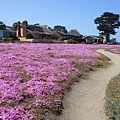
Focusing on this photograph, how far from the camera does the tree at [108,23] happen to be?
101 meters

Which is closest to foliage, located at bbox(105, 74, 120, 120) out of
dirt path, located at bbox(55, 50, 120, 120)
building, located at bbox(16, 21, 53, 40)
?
dirt path, located at bbox(55, 50, 120, 120)

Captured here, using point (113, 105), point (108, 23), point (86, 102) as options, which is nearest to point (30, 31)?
point (108, 23)

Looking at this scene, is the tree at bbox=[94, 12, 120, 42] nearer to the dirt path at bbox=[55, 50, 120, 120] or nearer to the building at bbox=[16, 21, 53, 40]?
the building at bbox=[16, 21, 53, 40]

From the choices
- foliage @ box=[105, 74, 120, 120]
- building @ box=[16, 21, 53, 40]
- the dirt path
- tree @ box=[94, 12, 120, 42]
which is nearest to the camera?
foliage @ box=[105, 74, 120, 120]

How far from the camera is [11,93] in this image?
10.1 metres

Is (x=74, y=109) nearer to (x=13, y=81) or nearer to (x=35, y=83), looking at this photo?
(x=35, y=83)

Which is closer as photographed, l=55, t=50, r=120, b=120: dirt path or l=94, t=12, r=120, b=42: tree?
l=55, t=50, r=120, b=120: dirt path

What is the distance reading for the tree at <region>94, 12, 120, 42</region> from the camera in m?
101

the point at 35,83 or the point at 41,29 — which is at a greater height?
the point at 41,29

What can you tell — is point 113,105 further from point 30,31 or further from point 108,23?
point 108,23

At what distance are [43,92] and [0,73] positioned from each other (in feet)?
15.4

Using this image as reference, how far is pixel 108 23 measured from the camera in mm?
103062

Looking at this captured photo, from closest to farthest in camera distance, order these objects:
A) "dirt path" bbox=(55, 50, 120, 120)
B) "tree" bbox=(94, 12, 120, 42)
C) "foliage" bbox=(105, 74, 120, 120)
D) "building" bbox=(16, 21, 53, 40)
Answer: "foliage" bbox=(105, 74, 120, 120), "dirt path" bbox=(55, 50, 120, 120), "building" bbox=(16, 21, 53, 40), "tree" bbox=(94, 12, 120, 42)

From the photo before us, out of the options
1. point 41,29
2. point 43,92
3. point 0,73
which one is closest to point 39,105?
point 43,92
